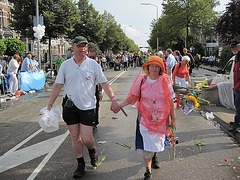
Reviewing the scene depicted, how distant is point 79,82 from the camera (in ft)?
12.4

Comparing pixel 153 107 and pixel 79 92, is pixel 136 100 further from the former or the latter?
pixel 79 92

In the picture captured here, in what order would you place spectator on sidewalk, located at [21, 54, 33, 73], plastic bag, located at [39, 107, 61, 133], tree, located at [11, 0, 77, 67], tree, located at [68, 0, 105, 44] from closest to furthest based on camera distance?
1. plastic bag, located at [39, 107, 61, 133]
2. spectator on sidewalk, located at [21, 54, 33, 73]
3. tree, located at [11, 0, 77, 67]
4. tree, located at [68, 0, 105, 44]

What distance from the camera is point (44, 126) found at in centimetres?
389

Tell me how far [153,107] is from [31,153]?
8.65 ft

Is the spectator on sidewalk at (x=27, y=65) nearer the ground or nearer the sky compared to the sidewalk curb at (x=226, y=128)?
nearer the sky

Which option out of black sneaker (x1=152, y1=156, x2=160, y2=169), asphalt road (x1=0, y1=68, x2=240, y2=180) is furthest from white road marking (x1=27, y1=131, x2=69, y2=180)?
black sneaker (x1=152, y1=156, x2=160, y2=169)

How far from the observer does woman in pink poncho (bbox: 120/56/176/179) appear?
3.63m

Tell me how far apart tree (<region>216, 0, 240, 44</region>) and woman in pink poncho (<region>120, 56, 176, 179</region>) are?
2324cm

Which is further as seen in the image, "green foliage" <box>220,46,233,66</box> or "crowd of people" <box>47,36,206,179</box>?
"green foliage" <box>220,46,233,66</box>

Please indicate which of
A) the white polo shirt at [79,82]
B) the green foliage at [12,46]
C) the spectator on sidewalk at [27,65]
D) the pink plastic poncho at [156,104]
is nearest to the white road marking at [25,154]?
the white polo shirt at [79,82]

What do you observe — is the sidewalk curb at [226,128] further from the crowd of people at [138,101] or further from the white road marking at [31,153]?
the white road marking at [31,153]

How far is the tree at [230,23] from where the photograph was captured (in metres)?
24.1

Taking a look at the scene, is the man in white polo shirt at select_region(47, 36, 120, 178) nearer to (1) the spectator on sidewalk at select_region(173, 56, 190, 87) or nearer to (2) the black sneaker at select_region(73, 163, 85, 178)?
(2) the black sneaker at select_region(73, 163, 85, 178)

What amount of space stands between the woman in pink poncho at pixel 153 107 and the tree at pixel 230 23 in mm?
23243
